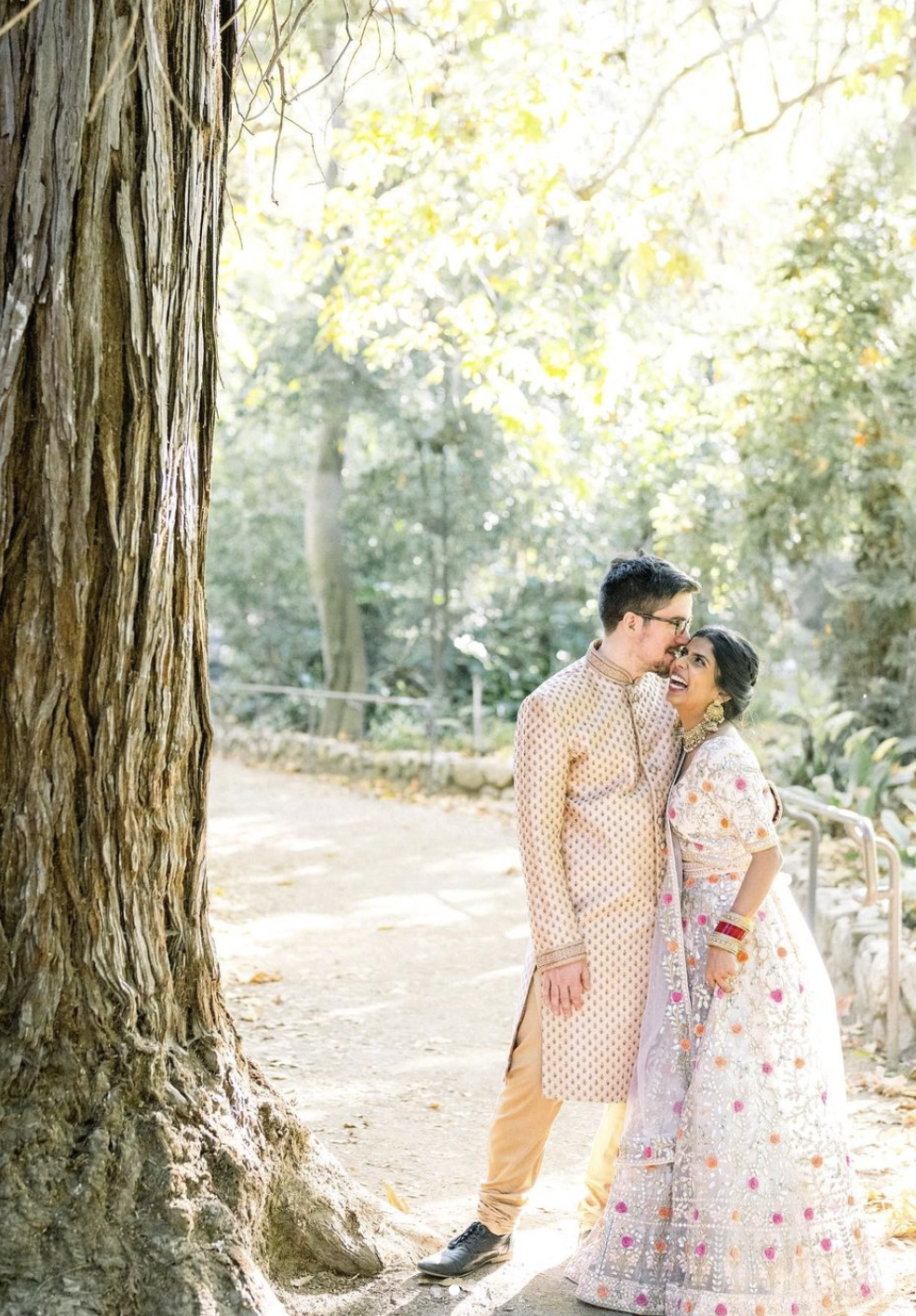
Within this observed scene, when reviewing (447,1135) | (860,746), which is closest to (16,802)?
(447,1135)

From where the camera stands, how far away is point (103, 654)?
2809 mm

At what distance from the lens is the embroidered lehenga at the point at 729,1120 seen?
3.18m

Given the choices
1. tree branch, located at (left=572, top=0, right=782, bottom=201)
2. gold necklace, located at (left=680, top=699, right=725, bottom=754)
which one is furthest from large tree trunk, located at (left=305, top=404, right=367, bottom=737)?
gold necklace, located at (left=680, top=699, right=725, bottom=754)

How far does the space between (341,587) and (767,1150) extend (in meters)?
13.0

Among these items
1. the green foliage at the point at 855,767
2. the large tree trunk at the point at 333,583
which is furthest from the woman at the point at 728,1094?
the large tree trunk at the point at 333,583

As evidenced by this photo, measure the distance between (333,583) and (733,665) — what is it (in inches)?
495

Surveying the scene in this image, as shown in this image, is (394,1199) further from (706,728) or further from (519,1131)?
(706,728)

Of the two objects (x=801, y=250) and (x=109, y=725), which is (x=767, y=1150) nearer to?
(x=109, y=725)

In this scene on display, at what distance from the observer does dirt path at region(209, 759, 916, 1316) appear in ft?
12.5

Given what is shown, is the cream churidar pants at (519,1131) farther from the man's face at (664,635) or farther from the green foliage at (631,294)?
the green foliage at (631,294)

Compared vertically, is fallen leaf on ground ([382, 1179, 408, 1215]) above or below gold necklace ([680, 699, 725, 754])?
below

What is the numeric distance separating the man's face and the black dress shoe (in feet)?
4.93

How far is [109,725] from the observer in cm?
283

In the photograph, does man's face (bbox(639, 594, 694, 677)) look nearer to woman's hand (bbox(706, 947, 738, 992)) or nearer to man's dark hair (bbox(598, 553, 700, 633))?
man's dark hair (bbox(598, 553, 700, 633))
